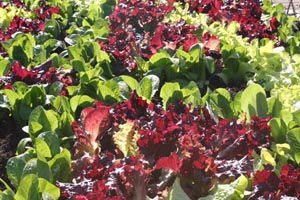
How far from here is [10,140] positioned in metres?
3.75

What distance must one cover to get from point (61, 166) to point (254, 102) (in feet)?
3.76

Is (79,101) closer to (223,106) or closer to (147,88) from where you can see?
(147,88)

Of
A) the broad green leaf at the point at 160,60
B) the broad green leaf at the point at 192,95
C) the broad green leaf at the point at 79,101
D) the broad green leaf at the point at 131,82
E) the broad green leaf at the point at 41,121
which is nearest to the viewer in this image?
the broad green leaf at the point at 41,121

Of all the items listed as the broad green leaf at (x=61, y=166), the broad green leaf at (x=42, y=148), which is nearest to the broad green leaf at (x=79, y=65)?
the broad green leaf at (x=42, y=148)

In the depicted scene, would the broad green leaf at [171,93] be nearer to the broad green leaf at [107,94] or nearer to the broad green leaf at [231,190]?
the broad green leaf at [107,94]

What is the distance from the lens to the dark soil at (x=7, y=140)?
348cm

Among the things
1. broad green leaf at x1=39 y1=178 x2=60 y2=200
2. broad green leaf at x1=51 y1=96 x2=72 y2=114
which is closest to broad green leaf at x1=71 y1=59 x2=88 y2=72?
broad green leaf at x1=51 y1=96 x2=72 y2=114

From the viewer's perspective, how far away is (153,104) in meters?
3.31

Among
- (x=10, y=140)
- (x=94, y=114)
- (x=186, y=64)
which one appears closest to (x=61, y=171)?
(x=94, y=114)

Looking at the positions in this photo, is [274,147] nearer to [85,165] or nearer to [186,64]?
[85,165]

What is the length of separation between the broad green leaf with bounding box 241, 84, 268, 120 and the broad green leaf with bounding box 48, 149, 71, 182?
105 centimetres

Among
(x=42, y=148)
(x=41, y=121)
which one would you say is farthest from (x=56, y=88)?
(x=42, y=148)

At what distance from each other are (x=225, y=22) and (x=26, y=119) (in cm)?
274

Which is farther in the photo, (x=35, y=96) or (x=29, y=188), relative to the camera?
(x=35, y=96)
